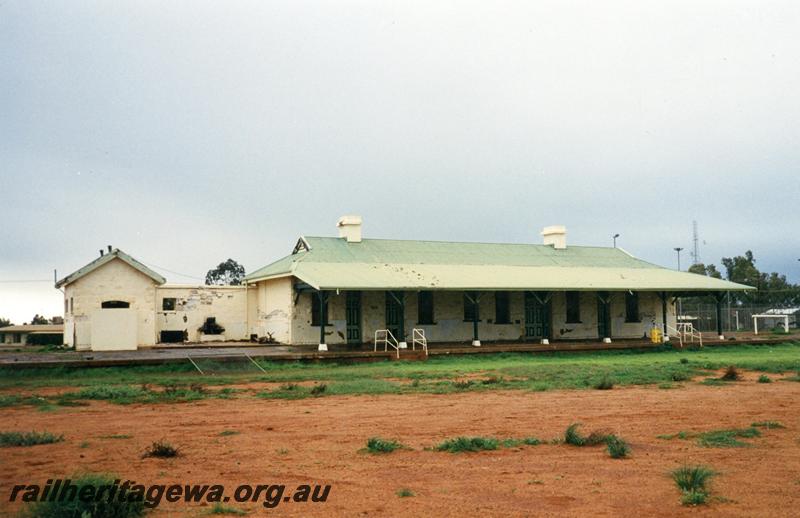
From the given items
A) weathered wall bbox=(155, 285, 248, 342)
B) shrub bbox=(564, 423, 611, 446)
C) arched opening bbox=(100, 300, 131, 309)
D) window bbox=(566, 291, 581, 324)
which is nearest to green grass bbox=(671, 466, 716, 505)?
shrub bbox=(564, 423, 611, 446)

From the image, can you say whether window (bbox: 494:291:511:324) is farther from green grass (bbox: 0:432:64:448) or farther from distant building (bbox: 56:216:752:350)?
green grass (bbox: 0:432:64:448)

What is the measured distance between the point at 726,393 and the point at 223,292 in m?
21.9

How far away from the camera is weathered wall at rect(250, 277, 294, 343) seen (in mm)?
28266

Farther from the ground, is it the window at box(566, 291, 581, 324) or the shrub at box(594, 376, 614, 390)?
the window at box(566, 291, 581, 324)

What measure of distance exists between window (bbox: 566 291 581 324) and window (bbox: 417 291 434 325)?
664 centimetres

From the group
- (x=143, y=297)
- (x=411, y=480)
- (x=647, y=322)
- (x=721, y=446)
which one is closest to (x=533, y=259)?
(x=647, y=322)

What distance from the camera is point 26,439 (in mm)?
9320

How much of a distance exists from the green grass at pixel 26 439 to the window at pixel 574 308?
25970 mm

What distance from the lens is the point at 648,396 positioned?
47.4ft

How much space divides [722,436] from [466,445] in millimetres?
3532

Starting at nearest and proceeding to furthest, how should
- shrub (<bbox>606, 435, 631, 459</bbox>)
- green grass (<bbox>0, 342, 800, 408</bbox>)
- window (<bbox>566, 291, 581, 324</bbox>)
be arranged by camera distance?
shrub (<bbox>606, 435, 631, 459</bbox>)
green grass (<bbox>0, 342, 800, 408</bbox>)
window (<bbox>566, 291, 581, 324</bbox>)

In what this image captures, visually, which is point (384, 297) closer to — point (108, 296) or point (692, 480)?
point (108, 296)

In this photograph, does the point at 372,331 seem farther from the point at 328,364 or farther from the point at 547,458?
the point at 547,458

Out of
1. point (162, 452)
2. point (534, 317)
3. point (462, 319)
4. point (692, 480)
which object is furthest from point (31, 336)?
point (692, 480)
